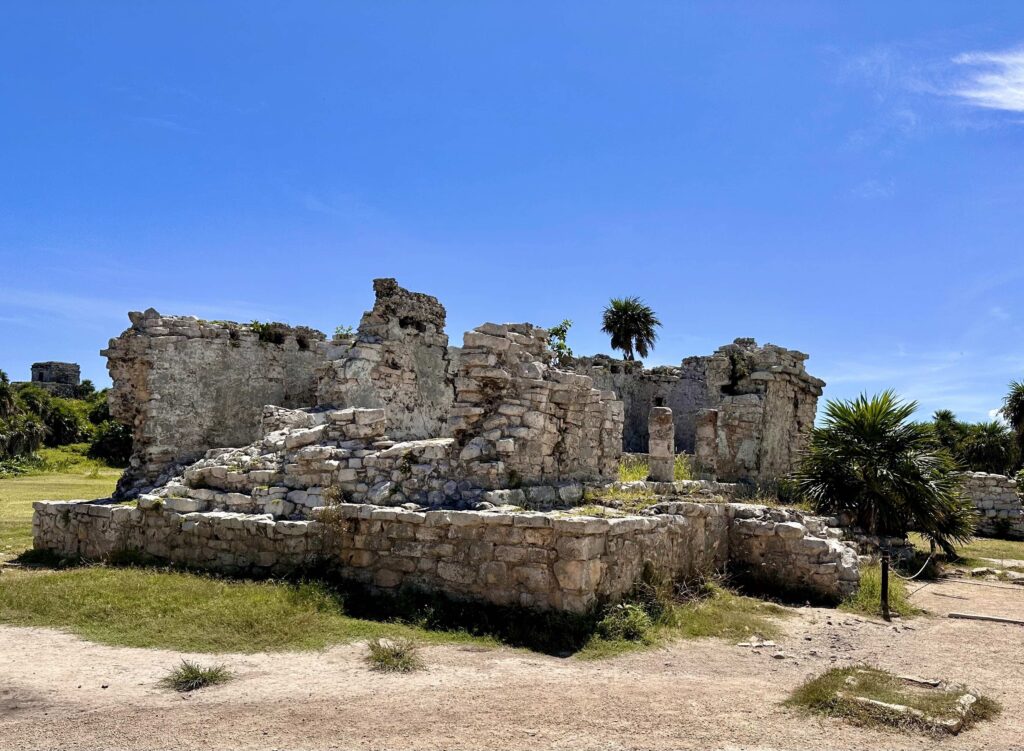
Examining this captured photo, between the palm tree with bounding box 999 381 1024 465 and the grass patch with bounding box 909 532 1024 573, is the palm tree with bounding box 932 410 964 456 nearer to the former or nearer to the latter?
the palm tree with bounding box 999 381 1024 465

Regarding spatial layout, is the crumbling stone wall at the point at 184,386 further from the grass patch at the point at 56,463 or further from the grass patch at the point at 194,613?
the grass patch at the point at 56,463

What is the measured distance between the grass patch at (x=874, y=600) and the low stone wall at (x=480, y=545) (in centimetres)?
25

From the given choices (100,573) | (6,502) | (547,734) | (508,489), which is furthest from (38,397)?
(547,734)

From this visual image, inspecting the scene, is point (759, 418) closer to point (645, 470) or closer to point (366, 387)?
point (645, 470)

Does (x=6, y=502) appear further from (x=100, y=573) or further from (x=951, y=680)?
(x=951, y=680)

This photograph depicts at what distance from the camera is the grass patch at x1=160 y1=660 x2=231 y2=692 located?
6.20m

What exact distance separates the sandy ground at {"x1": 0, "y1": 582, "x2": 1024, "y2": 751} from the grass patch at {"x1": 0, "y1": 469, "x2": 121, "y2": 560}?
721 centimetres

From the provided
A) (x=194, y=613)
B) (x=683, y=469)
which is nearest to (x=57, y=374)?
(x=683, y=469)

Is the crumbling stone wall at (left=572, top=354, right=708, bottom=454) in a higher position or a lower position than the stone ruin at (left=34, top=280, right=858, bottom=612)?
higher

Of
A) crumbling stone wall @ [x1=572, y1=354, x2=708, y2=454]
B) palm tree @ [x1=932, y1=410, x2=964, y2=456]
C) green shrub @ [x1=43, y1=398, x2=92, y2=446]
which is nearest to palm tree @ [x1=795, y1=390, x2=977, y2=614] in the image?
crumbling stone wall @ [x1=572, y1=354, x2=708, y2=454]

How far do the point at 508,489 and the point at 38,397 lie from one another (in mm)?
46537

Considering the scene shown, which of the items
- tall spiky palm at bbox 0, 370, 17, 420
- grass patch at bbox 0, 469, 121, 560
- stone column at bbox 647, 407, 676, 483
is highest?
tall spiky palm at bbox 0, 370, 17, 420

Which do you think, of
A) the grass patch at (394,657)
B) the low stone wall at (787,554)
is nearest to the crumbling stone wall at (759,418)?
the low stone wall at (787,554)

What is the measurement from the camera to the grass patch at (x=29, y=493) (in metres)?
14.2
